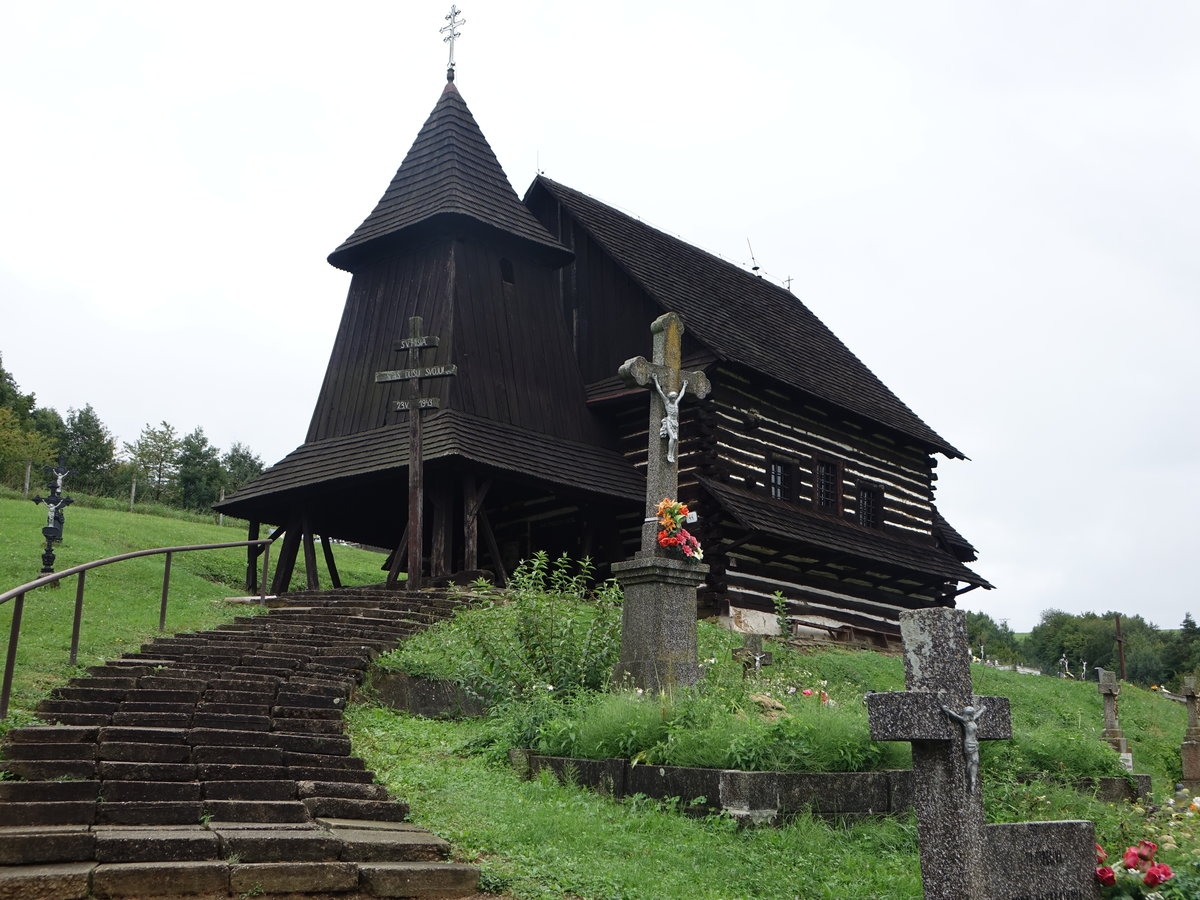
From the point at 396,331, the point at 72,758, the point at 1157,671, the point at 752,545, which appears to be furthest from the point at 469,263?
the point at 1157,671

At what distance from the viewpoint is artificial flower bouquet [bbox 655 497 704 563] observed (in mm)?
10141

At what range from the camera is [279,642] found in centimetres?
1279

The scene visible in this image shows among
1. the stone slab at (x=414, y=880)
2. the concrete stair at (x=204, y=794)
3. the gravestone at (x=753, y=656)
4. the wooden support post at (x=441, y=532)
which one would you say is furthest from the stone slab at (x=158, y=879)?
the wooden support post at (x=441, y=532)

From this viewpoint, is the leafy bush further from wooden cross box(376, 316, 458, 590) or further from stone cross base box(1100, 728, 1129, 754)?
stone cross base box(1100, 728, 1129, 754)

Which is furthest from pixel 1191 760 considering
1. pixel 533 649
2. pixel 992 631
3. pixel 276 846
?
pixel 992 631

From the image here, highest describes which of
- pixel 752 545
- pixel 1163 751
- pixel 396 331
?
pixel 396 331

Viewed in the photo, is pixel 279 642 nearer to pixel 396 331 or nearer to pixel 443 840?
pixel 443 840

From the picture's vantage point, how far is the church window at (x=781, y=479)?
22.5m

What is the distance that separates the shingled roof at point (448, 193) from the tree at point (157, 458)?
3555 cm

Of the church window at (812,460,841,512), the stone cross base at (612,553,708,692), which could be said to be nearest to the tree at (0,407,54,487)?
the church window at (812,460,841,512)

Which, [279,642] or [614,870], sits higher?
[279,642]

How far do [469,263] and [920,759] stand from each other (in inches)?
640

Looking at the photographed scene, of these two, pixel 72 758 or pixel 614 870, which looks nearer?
pixel 614 870

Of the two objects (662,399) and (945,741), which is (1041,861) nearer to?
(945,741)
